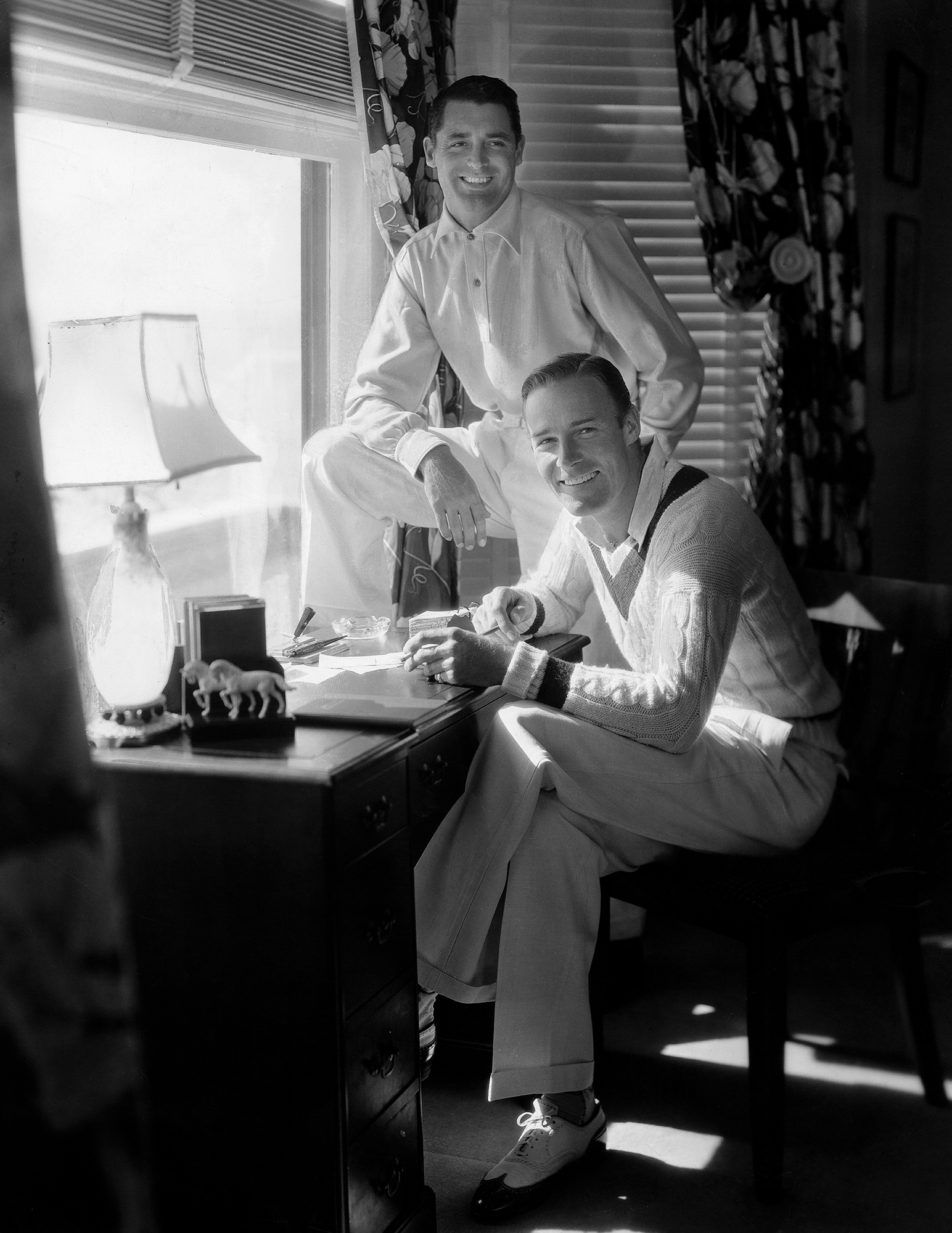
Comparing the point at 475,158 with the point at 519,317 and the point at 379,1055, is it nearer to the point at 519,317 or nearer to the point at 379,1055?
the point at 519,317

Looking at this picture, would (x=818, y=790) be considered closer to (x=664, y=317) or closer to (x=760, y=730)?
(x=760, y=730)

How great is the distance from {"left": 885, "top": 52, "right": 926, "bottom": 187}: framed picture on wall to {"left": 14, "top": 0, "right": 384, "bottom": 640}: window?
1162mm

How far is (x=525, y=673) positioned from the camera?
1.64m

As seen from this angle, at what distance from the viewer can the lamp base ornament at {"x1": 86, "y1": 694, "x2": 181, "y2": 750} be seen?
1.34m

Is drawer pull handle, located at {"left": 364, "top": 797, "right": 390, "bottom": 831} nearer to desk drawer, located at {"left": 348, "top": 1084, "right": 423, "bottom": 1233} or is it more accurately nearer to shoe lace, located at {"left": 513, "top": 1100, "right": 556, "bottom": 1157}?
desk drawer, located at {"left": 348, "top": 1084, "right": 423, "bottom": 1233}

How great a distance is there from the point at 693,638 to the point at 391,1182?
758mm

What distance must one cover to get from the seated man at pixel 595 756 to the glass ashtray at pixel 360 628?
0.30m

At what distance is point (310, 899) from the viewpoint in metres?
1.25

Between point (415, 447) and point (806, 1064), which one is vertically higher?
point (415, 447)

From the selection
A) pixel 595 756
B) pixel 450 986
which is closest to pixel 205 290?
pixel 595 756

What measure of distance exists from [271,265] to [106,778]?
4.57ft

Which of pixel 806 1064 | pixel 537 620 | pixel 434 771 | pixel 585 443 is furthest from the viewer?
pixel 537 620

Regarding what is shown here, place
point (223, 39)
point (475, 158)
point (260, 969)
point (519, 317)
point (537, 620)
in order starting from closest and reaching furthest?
point (260, 969)
point (537, 620)
point (223, 39)
point (475, 158)
point (519, 317)

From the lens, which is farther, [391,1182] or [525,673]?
[525,673]
